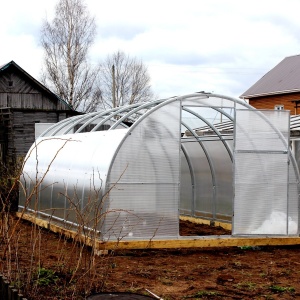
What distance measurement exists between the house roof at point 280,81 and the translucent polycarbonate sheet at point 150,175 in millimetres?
22166

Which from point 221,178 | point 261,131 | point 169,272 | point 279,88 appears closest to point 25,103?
point 279,88

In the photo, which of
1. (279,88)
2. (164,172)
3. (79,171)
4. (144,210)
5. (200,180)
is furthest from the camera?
(279,88)

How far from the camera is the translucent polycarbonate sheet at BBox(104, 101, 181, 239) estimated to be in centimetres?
1188

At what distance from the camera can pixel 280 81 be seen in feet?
117

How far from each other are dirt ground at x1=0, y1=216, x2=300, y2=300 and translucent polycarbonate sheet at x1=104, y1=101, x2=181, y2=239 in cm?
54

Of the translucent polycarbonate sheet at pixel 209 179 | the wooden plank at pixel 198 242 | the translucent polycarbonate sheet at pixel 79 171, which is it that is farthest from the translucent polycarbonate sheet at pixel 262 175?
the translucent polycarbonate sheet at pixel 79 171

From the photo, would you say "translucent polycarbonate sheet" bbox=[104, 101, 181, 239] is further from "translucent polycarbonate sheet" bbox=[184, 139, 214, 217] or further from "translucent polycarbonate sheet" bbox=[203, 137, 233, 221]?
"translucent polycarbonate sheet" bbox=[184, 139, 214, 217]

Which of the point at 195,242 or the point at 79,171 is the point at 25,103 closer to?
the point at 79,171

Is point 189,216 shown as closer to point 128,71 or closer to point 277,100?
point 277,100

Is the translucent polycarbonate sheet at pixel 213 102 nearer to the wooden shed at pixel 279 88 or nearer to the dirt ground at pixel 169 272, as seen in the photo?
the dirt ground at pixel 169 272

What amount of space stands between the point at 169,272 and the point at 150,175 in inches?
96.9

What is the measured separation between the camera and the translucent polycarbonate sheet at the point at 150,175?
11.9m

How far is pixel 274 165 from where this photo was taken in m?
12.9

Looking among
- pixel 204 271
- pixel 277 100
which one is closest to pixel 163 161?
pixel 204 271
